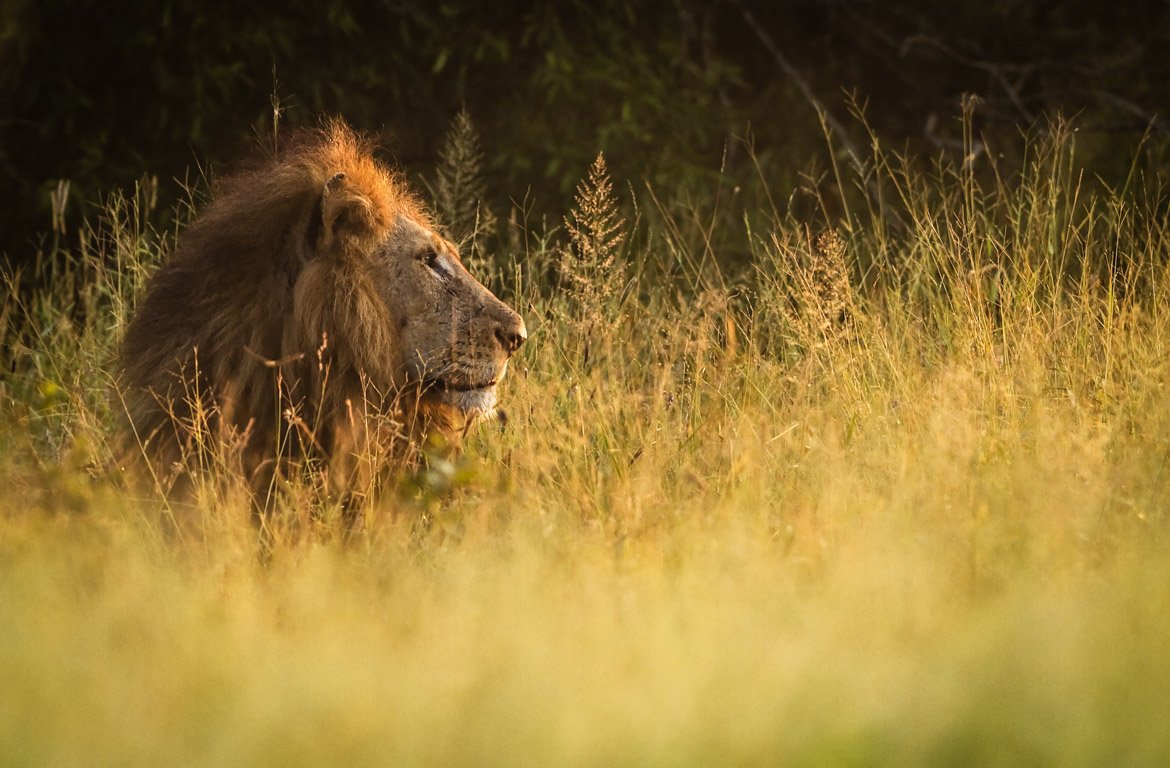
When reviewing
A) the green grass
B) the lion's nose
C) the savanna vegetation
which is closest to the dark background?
the savanna vegetation

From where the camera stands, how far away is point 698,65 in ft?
27.1

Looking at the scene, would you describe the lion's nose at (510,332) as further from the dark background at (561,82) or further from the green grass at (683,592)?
the dark background at (561,82)

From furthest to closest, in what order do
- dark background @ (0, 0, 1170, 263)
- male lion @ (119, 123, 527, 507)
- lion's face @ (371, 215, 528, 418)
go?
dark background @ (0, 0, 1170, 263) < lion's face @ (371, 215, 528, 418) < male lion @ (119, 123, 527, 507)

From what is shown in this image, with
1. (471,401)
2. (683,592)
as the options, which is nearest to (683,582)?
(683,592)

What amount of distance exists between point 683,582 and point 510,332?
4.02 ft

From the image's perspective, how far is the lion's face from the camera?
3.97 meters

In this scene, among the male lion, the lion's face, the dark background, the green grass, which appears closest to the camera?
the green grass

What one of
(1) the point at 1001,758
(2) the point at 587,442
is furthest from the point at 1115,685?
(2) the point at 587,442

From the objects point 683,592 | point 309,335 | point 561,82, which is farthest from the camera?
point 561,82

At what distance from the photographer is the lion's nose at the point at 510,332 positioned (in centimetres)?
401

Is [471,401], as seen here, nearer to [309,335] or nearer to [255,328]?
[309,335]

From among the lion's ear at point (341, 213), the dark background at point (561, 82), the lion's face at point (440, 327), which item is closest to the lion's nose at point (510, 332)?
the lion's face at point (440, 327)

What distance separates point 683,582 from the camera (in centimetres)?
299

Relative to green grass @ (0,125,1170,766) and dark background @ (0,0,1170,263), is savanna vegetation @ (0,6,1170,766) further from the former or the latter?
dark background @ (0,0,1170,263)
